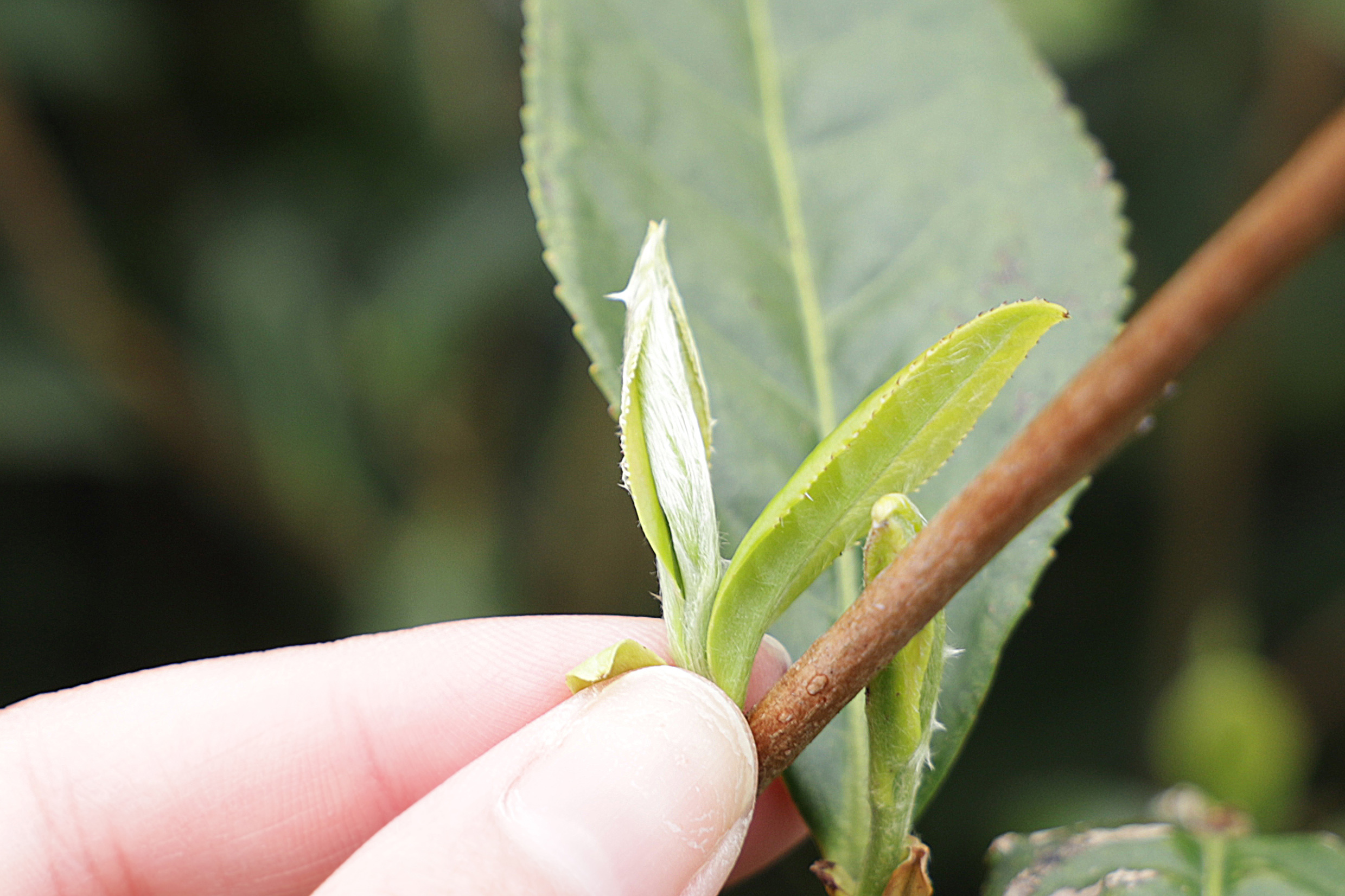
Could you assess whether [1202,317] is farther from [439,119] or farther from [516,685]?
[439,119]

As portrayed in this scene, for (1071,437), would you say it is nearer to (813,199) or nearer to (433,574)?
(813,199)

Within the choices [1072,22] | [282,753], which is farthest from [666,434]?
[1072,22]

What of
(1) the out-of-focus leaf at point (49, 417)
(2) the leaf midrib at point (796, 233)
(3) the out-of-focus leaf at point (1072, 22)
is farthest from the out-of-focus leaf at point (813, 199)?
(1) the out-of-focus leaf at point (49, 417)

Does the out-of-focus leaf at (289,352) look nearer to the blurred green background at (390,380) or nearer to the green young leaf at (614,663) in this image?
the blurred green background at (390,380)

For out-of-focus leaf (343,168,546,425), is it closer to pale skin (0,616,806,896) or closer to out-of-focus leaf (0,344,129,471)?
out-of-focus leaf (0,344,129,471)

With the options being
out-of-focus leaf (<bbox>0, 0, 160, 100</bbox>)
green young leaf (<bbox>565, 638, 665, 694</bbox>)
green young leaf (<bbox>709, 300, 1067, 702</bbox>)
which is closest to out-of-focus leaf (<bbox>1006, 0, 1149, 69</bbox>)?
green young leaf (<bbox>709, 300, 1067, 702</bbox>)

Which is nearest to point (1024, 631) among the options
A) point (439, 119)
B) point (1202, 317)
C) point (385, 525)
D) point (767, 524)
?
point (385, 525)
